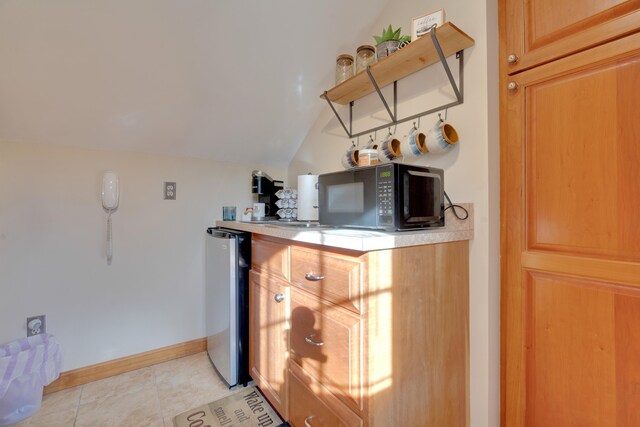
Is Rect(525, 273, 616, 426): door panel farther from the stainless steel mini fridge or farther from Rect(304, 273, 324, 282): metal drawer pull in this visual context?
the stainless steel mini fridge

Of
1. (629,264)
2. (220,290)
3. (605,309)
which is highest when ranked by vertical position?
(629,264)

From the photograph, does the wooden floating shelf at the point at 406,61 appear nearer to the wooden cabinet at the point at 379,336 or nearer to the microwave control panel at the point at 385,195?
the microwave control panel at the point at 385,195

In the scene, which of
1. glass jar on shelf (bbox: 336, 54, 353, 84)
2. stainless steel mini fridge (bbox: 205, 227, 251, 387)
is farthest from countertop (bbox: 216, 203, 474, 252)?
glass jar on shelf (bbox: 336, 54, 353, 84)

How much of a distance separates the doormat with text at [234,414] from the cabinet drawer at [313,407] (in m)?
0.24

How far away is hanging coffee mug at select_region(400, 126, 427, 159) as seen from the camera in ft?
4.08

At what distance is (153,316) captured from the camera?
1919 millimetres

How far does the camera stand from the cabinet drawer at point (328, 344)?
0.84 metres

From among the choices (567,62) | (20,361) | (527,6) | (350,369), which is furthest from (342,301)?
(20,361)

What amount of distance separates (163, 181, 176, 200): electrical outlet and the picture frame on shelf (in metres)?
1.72

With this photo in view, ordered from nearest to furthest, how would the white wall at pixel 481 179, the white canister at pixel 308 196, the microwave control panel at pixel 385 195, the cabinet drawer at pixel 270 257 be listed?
the microwave control panel at pixel 385 195 → the white wall at pixel 481 179 → the cabinet drawer at pixel 270 257 → the white canister at pixel 308 196

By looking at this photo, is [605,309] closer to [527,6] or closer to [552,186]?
[552,186]

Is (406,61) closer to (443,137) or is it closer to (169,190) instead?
(443,137)

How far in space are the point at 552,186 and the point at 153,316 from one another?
2.29 metres

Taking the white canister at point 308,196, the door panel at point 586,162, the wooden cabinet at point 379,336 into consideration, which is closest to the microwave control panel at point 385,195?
the wooden cabinet at point 379,336
